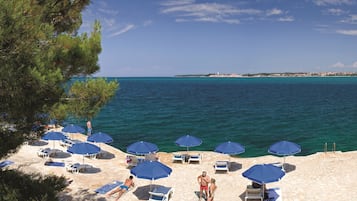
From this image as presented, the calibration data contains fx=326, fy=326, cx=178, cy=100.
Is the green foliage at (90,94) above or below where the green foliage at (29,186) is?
above

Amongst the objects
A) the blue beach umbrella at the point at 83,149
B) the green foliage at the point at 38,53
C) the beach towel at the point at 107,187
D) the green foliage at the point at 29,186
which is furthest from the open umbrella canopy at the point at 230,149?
the green foliage at the point at 38,53

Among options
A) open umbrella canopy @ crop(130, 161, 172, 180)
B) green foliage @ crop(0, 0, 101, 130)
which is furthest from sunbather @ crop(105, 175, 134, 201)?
Answer: green foliage @ crop(0, 0, 101, 130)

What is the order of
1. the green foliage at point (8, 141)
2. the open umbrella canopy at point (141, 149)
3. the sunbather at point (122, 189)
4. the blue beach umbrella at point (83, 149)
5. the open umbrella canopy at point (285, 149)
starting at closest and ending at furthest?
the green foliage at point (8, 141), the sunbather at point (122, 189), the open umbrella canopy at point (285, 149), the blue beach umbrella at point (83, 149), the open umbrella canopy at point (141, 149)

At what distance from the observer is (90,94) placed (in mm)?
8547

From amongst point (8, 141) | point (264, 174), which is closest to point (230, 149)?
point (264, 174)

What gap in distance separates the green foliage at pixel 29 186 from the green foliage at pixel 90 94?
1.91 meters

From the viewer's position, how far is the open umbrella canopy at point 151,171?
14672 mm

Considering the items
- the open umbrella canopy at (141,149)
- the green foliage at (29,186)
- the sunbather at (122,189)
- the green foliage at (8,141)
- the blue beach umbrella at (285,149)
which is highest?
the green foliage at (8,141)

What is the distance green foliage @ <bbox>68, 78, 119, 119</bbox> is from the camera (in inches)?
332

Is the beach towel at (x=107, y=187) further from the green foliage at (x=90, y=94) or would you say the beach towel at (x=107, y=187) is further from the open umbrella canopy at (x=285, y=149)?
the open umbrella canopy at (x=285, y=149)

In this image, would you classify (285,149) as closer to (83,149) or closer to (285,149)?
(285,149)

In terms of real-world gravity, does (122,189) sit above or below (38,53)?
below

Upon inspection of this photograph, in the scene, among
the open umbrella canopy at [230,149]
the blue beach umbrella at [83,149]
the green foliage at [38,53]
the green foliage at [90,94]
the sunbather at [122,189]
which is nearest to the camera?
the green foliage at [38,53]

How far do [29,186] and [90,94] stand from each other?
2631 millimetres
